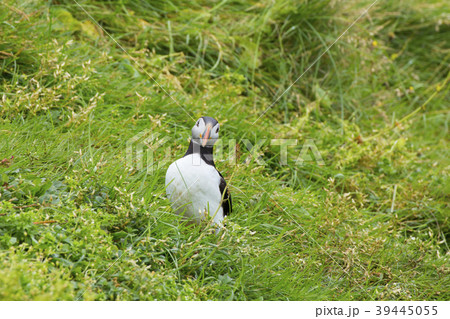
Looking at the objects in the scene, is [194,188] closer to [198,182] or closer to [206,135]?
[198,182]

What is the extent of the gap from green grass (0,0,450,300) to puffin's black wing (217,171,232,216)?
0.09 metres

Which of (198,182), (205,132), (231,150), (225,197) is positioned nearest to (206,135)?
(205,132)

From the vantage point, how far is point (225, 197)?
3.45m

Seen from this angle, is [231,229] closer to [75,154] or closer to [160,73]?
[75,154]

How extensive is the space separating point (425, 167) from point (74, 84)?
3854 mm

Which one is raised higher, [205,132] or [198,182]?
[205,132]

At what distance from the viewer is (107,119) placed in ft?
13.7

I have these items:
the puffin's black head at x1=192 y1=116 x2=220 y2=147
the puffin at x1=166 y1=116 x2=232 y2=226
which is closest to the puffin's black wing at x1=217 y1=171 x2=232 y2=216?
the puffin at x1=166 y1=116 x2=232 y2=226

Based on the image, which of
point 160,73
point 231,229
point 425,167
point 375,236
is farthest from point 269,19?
point 231,229

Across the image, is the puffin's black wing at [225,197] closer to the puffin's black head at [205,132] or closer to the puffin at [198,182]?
the puffin at [198,182]

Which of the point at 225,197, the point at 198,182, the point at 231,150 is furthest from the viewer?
the point at 231,150

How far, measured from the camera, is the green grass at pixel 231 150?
2.85m

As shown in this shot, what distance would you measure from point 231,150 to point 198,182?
126 cm

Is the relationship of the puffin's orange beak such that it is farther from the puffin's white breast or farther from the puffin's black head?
the puffin's white breast
